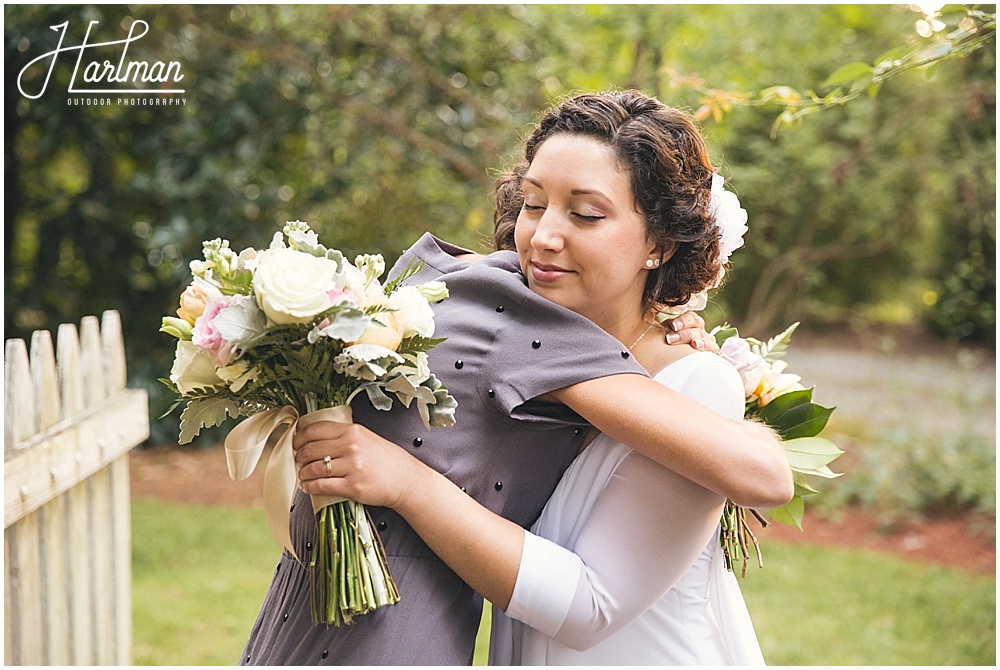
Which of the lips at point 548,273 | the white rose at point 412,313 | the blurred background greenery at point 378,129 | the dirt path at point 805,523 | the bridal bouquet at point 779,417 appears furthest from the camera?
the blurred background greenery at point 378,129

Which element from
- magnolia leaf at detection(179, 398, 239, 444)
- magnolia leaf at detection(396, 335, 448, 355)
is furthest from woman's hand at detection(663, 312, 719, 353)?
magnolia leaf at detection(179, 398, 239, 444)

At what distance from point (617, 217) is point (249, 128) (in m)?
5.38

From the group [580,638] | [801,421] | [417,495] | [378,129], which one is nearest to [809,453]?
[801,421]

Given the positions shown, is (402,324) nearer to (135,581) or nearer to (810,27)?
(135,581)

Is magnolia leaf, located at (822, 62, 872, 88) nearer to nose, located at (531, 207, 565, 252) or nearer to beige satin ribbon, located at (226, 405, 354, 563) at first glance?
nose, located at (531, 207, 565, 252)

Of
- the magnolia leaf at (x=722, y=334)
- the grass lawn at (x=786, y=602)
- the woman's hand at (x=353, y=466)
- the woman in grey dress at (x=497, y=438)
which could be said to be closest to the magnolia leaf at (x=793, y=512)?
Result: the magnolia leaf at (x=722, y=334)

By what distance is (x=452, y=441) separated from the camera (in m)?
1.93

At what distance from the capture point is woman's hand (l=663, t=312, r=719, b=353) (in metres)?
2.14

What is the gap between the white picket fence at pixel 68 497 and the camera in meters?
2.84

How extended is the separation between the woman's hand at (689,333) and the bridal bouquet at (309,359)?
22.7 inches

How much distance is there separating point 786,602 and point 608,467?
3.88 metres

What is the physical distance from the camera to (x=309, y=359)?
1729 millimetres

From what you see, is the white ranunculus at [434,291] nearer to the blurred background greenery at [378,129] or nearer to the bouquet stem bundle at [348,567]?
the bouquet stem bundle at [348,567]

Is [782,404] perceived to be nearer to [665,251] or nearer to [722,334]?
[722,334]
